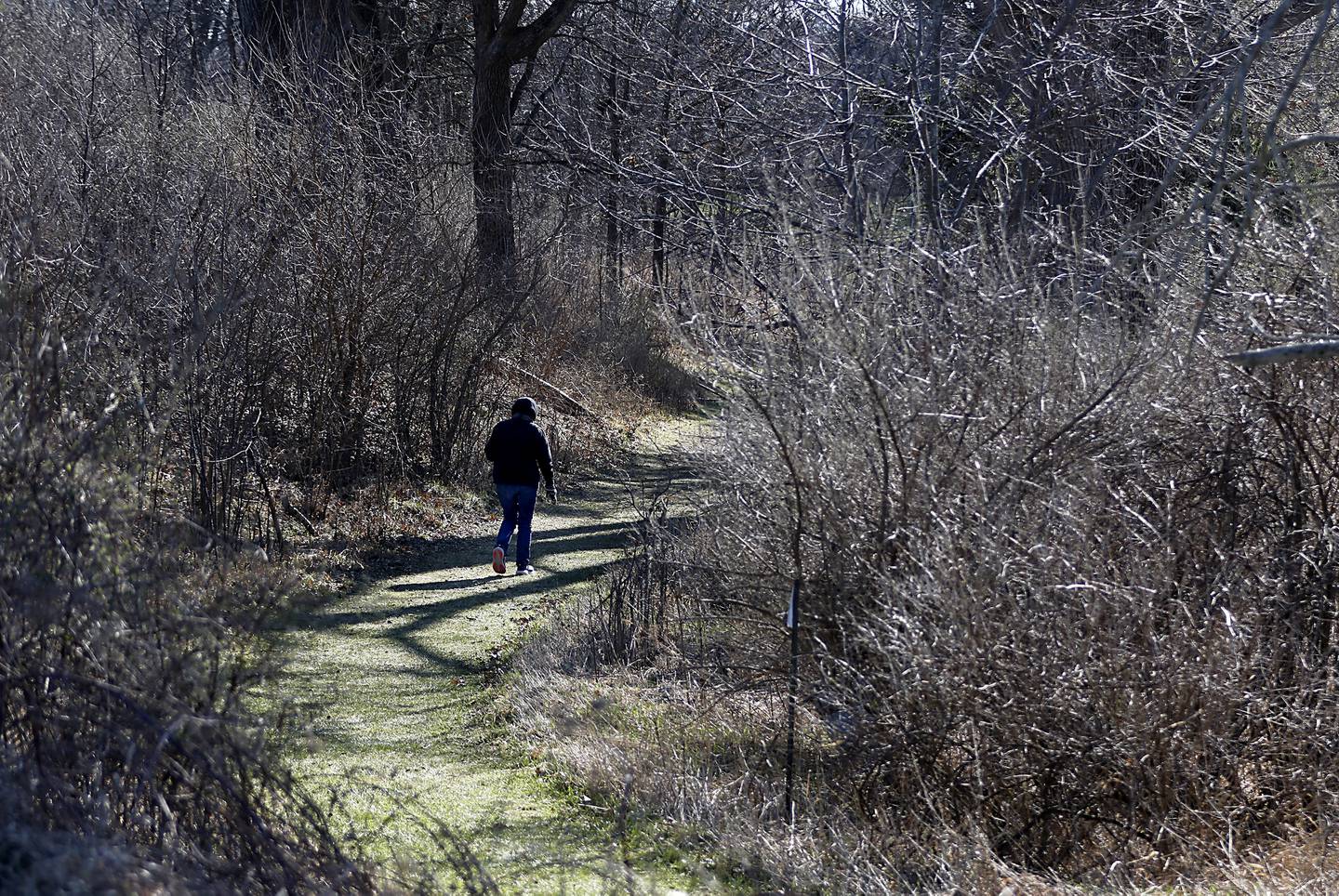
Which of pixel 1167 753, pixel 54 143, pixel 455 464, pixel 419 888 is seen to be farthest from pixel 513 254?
pixel 419 888

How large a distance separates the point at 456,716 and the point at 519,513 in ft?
13.2

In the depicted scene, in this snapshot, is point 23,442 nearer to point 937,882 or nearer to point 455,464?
point 937,882

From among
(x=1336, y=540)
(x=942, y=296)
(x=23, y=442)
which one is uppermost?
(x=942, y=296)

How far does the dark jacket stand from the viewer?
12125 mm

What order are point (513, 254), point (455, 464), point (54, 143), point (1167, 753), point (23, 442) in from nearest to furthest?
1. point (23, 442)
2. point (1167, 753)
3. point (54, 143)
4. point (455, 464)
5. point (513, 254)

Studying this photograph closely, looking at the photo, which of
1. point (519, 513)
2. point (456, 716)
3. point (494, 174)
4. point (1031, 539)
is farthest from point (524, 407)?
point (1031, 539)

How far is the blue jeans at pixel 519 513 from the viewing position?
476 inches

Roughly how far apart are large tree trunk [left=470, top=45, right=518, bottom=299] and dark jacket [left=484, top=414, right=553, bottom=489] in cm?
397

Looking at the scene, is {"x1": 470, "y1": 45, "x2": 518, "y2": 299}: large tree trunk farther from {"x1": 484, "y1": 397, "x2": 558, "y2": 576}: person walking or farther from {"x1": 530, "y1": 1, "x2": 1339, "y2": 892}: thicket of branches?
{"x1": 530, "y1": 1, "x2": 1339, "y2": 892}: thicket of branches

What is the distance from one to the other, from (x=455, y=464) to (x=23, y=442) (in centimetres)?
1137

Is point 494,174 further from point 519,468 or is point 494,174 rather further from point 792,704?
point 792,704

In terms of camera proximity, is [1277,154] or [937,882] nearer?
[1277,154]

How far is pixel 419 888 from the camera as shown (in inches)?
175

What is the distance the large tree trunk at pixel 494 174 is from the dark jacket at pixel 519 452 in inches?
156
